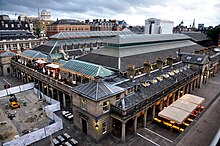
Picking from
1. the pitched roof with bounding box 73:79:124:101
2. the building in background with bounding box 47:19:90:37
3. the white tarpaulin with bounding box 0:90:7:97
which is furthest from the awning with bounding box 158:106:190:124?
the building in background with bounding box 47:19:90:37

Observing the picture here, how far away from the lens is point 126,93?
2689 cm

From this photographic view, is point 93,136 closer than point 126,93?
Yes

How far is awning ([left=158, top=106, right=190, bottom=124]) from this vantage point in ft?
81.8

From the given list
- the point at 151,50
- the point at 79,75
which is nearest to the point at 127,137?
the point at 79,75

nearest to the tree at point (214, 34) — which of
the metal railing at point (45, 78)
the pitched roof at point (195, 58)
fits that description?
the pitched roof at point (195, 58)

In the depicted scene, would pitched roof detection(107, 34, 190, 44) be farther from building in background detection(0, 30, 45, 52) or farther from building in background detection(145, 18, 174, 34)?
building in background detection(0, 30, 45, 52)

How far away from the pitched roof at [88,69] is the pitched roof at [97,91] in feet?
22.1

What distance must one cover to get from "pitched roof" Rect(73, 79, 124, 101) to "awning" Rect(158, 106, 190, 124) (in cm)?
828

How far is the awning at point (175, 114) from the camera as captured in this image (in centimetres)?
2495

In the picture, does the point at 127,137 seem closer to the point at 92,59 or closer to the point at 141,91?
the point at 141,91

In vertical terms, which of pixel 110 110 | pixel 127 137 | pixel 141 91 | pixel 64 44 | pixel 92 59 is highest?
pixel 64 44

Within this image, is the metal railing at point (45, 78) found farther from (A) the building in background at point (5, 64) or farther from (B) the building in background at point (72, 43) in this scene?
(B) the building in background at point (72, 43)

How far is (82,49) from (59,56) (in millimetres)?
12687

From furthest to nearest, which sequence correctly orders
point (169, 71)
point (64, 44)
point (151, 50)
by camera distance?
point (64, 44), point (151, 50), point (169, 71)
